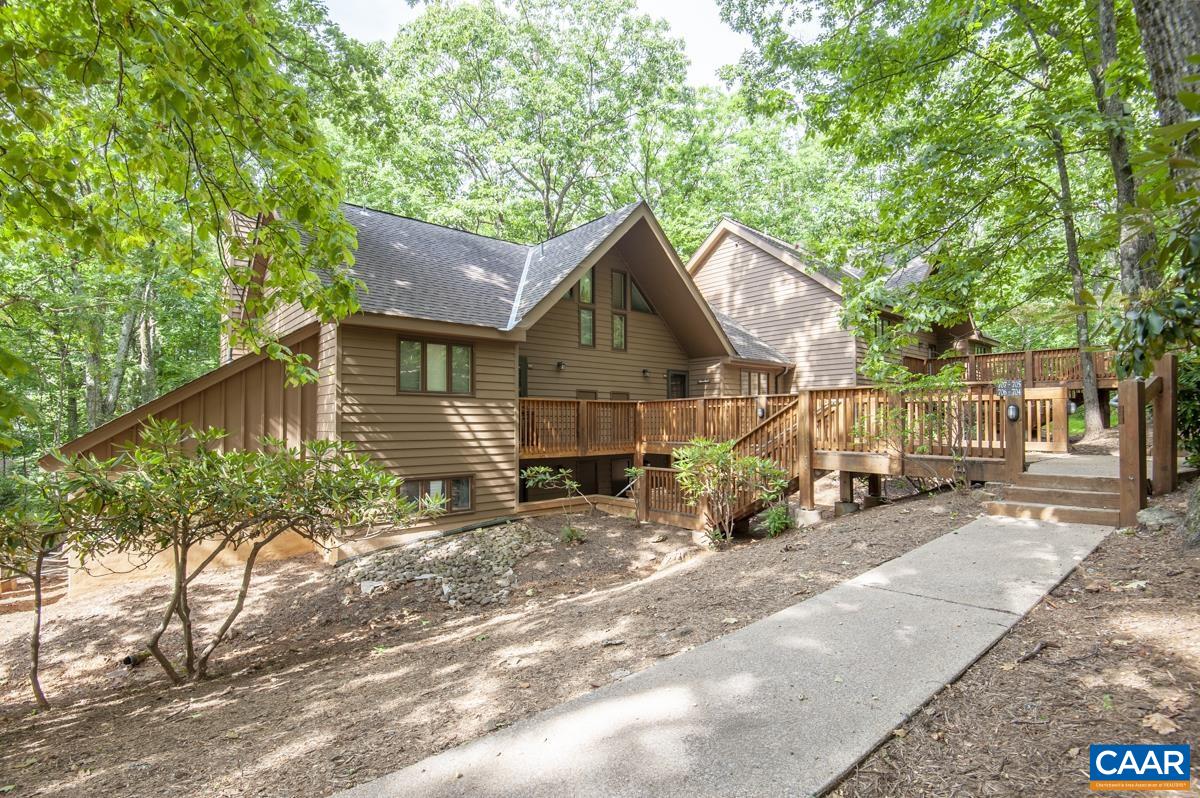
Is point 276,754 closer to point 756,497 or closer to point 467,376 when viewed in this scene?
point 756,497

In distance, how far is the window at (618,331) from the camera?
1462 cm

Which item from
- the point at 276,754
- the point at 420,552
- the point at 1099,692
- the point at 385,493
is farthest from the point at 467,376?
the point at 1099,692

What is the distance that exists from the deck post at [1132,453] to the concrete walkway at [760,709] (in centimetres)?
210

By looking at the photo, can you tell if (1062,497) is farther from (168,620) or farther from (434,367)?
(434,367)

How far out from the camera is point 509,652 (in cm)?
450

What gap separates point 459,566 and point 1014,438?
8.32m

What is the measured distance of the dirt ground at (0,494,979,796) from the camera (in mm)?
3211

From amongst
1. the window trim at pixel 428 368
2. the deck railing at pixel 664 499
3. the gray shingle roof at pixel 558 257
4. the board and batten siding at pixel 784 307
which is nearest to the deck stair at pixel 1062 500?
the deck railing at pixel 664 499

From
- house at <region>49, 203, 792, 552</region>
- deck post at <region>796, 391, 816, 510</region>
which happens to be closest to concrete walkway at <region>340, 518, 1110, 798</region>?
deck post at <region>796, 391, 816, 510</region>

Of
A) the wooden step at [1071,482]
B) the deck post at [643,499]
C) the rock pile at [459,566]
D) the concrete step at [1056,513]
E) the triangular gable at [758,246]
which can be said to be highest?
the triangular gable at [758,246]

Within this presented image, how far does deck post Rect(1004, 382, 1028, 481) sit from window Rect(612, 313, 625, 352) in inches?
354

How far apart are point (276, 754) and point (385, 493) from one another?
330 cm

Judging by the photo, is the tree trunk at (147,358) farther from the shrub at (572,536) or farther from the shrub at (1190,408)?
the shrub at (1190,408)

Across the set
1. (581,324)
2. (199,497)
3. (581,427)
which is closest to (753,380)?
(581,324)
